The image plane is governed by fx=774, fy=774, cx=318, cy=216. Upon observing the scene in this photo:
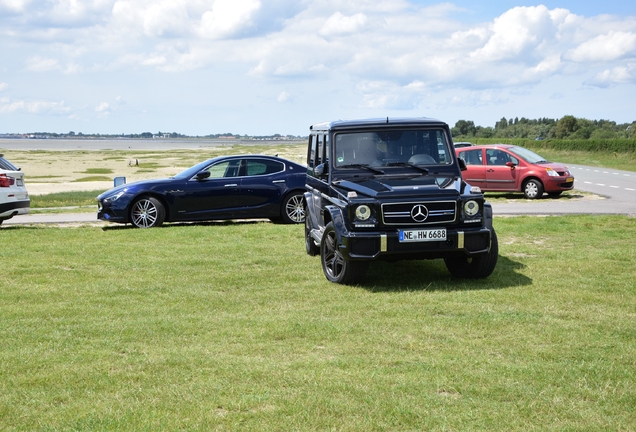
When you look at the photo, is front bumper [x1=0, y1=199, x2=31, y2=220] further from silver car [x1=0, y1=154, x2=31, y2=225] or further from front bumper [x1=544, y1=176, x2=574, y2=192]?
front bumper [x1=544, y1=176, x2=574, y2=192]

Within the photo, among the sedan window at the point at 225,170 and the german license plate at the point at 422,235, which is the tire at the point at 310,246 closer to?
the german license plate at the point at 422,235

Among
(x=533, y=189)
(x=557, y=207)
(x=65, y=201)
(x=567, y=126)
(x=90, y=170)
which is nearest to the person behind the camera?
(x=557, y=207)

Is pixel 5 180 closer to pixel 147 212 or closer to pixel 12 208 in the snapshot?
pixel 12 208

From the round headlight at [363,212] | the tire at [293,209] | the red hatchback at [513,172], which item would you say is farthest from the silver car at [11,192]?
the red hatchback at [513,172]

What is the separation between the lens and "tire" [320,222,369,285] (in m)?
8.92

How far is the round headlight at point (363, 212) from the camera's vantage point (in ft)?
28.6

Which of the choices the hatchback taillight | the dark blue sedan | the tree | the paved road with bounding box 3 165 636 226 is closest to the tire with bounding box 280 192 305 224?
the dark blue sedan

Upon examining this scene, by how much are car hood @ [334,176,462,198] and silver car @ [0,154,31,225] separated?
29.7ft

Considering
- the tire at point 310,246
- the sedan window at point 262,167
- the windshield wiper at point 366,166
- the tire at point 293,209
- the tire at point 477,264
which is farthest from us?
the sedan window at point 262,167

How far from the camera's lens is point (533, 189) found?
75.3 feet

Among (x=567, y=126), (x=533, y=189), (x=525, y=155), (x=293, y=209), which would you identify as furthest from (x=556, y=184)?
(x=567, y=126)

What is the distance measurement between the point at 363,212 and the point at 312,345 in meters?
2.71

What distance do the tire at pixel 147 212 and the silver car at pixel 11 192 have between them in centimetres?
220

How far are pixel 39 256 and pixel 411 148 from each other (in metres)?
5.92
